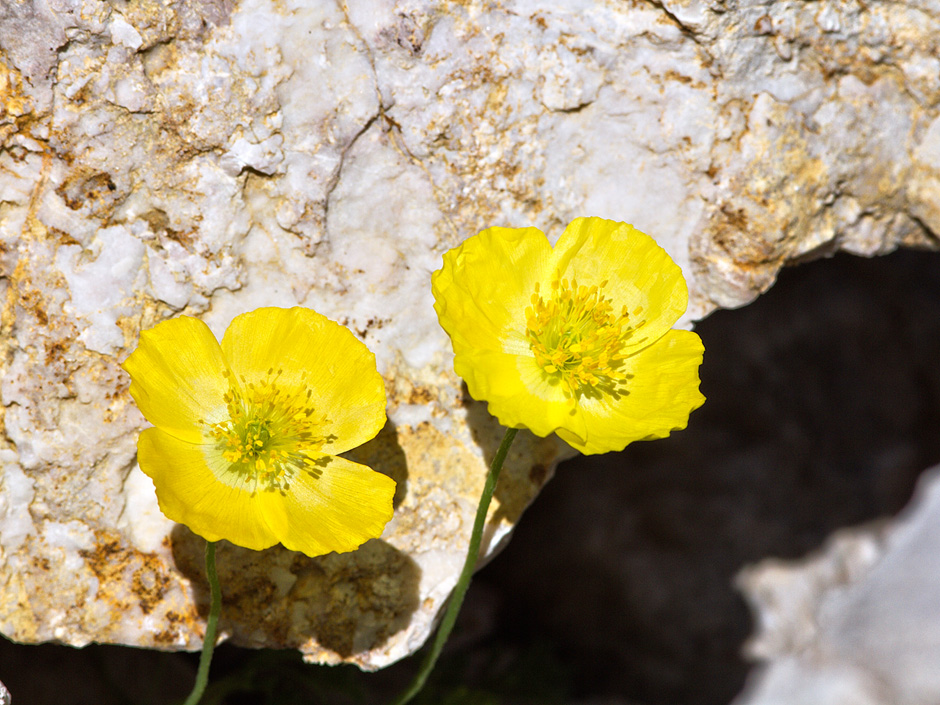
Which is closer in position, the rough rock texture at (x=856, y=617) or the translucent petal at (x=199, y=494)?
the translucent petal at (x=199, y=494)

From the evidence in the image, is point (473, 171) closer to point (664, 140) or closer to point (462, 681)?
point (664, 140)

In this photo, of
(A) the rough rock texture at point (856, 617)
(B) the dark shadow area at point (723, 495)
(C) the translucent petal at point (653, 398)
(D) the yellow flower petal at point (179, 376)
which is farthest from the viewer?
(B) the dark shadow area at point (723, 495)

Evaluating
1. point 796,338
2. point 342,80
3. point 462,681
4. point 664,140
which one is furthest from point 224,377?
point 796,338

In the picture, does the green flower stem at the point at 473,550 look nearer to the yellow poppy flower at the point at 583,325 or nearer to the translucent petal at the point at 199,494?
the yellow poppy flower at the point at 583,325

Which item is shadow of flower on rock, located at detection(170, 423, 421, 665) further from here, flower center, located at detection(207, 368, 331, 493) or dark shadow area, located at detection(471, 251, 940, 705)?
dark shadow area, located at detection(471, 251, 940, 705)

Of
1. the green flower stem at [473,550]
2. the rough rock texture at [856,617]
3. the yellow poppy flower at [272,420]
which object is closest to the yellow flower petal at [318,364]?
the yellow poppy flower at [272,420]

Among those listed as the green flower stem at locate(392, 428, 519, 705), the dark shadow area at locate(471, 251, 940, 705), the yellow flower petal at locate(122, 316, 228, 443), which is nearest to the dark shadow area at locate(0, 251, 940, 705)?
the dark shadow area at locate(471, 251, 940, 705)

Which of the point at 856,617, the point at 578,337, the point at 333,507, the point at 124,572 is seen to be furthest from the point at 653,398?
the point at 856,617
